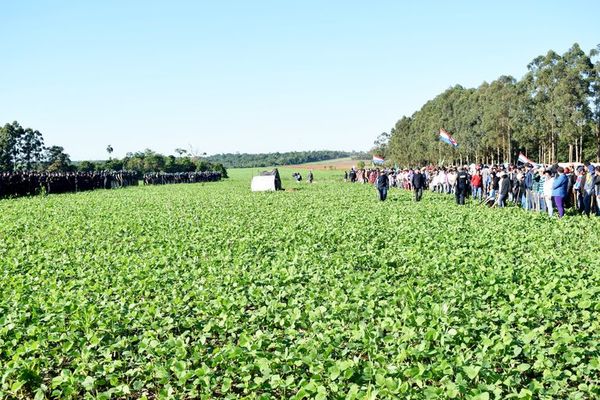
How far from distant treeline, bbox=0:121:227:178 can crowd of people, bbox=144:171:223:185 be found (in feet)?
27.2

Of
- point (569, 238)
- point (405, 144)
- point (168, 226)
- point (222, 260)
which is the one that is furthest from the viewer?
point (405, 144)

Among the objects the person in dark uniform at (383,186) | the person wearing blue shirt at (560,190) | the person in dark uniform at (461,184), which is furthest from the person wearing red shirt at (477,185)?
the person wearing blue shirt at (560,190)

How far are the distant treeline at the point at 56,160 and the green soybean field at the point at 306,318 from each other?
7038 cm

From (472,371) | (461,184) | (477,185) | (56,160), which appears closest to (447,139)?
(477,185)

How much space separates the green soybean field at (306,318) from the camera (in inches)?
188

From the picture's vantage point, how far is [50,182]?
39.0 m

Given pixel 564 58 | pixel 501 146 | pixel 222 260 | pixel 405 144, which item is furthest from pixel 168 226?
pixel 405 144

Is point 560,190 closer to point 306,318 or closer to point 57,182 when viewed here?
point 306,318

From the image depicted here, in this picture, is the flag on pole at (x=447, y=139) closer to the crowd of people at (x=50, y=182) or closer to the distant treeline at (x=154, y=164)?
the crowd of people at (x=50, y=182)

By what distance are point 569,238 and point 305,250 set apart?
18.9 feet

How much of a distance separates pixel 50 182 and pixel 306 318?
36.9m

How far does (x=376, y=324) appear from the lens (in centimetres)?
634

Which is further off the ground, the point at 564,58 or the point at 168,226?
the point at 564,58

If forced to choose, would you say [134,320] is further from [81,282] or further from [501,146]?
[501,146]
